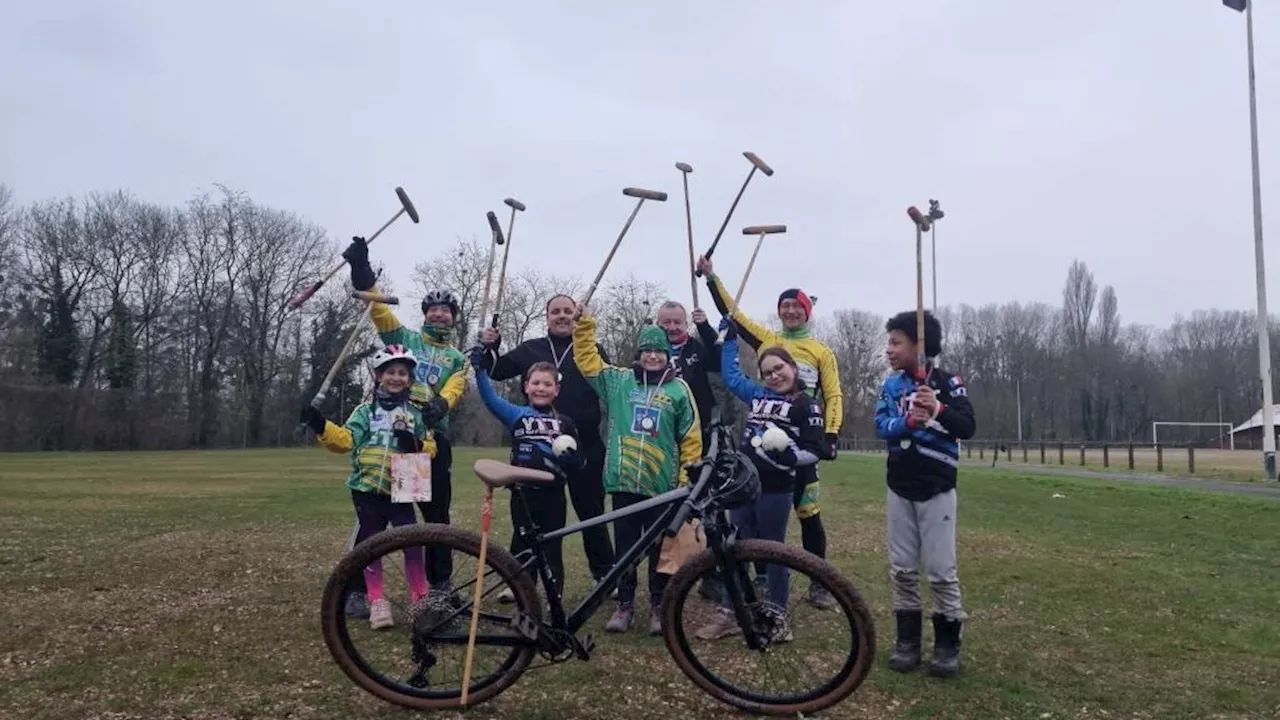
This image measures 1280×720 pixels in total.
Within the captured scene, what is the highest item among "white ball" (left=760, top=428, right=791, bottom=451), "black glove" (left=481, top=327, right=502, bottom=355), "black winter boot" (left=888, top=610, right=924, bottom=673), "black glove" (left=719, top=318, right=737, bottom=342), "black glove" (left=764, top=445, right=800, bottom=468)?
"black glove" (left=719, top=318, right=737, bottom=342)

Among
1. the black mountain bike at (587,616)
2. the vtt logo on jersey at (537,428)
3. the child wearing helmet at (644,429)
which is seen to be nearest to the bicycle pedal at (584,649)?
the black mountain bike at (587,616)

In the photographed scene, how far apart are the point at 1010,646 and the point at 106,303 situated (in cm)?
6401

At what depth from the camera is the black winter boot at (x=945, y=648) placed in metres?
4.54

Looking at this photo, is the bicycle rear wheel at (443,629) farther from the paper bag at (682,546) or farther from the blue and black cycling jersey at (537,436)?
the blue and black cycling jersey at (537,436)

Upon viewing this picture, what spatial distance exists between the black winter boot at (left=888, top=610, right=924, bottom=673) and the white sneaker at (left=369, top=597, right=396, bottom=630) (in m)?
2.81

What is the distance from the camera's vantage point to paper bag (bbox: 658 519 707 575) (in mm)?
4211

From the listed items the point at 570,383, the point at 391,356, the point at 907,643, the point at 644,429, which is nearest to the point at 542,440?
the point at 644,429

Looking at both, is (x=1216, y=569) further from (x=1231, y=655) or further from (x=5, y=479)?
(x=5, y=479)

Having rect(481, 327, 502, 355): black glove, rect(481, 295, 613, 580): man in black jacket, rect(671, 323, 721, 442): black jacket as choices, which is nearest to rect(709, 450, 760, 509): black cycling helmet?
rect(481, 295, 613, 580): man in black jacket

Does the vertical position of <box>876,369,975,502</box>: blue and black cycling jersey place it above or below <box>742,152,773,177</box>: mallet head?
below

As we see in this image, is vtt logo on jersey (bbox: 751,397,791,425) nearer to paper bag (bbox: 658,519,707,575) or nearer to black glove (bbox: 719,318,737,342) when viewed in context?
black glove (bbox: 719,318,737,342)

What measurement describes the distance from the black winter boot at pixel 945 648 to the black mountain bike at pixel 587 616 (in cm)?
75

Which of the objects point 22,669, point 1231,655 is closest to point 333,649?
point 22,669

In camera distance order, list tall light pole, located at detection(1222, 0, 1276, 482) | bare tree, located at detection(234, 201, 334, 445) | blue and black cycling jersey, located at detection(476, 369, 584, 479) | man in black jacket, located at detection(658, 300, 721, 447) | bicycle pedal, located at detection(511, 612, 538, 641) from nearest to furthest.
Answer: bicycle pedal, located at detection(511, 612, 538, 641), blue and black cycling jersey, located at detection(476, 369, 584, 479), man in black jacket, located at detection(658, 300, 721, 447), tall light pole, located at detection(1222, 0, 1276, 482), bare tree, located at detection(234, 201, 334, 445)
